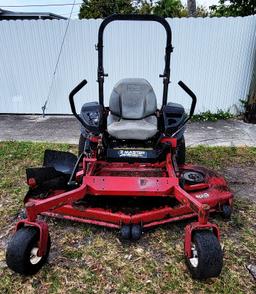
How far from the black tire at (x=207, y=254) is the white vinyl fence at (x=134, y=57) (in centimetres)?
495

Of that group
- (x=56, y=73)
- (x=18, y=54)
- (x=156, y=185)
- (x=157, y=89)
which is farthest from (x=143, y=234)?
(x=18, y=54)

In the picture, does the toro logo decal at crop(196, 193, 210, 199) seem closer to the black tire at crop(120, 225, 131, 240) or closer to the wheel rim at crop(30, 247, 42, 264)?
the black tire at crop(120, 225, 131, 240)

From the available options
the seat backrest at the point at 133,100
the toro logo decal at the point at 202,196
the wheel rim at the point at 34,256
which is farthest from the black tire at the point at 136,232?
the seat backrest at the point at 133,100

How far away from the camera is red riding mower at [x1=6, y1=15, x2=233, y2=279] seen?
238 cm

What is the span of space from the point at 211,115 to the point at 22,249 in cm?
537

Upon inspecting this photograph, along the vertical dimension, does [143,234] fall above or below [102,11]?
below

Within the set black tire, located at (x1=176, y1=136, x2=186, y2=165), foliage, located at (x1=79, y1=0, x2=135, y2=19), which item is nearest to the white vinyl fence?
black tire, located at (x1=176, y1=136, x2=186, y2=165)

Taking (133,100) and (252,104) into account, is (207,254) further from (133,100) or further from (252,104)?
(252,104)

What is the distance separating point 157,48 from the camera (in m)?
6.70

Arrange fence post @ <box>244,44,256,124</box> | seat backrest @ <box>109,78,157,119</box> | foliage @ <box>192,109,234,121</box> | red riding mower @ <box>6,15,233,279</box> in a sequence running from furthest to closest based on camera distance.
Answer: foliage @ <box>192,109,234,121</box> → fence post @ <box>244,44,256,124</box> → seat backrest @ <box>109,78,157,119</box> → red riding mower @ <box>6,15,233,279</box>

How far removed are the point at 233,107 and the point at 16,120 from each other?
171 inches

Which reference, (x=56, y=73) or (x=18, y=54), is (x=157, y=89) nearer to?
(x=56, y=73)

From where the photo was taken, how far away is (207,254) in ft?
7.29

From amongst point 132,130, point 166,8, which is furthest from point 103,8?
point 132,130
